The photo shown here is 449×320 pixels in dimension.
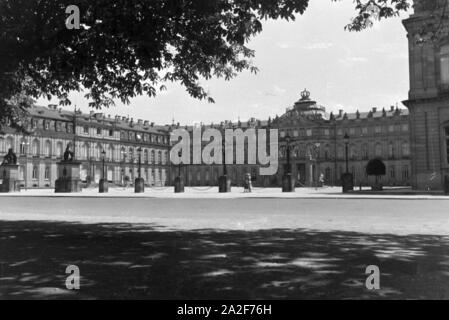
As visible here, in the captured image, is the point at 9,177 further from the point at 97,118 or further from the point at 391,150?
the point at 391,150

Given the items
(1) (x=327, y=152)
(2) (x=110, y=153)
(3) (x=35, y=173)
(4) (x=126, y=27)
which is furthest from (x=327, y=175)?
(4) (x=126, y=27)

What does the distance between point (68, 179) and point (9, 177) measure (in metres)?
7.74

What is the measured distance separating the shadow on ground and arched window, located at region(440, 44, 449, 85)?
31645 millimetres

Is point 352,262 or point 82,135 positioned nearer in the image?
point 352,262

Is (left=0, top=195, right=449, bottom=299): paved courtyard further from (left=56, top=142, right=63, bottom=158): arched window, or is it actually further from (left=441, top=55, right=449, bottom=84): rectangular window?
(left=56, top=142, right=63, bottom=158): arched window

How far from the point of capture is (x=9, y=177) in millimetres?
48500

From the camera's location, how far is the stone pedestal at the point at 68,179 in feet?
149

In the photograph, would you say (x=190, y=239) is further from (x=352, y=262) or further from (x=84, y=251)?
(x=352, y=262)

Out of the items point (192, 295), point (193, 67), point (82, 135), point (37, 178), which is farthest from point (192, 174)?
point (192, 295)

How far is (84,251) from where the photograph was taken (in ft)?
26.8

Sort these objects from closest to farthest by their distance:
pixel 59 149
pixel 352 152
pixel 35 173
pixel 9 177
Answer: pixel 9 177, pixel 35 173, pixel 59 149, pixel 352 152

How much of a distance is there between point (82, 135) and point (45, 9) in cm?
8568

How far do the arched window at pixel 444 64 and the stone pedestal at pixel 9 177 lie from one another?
1682 inches
